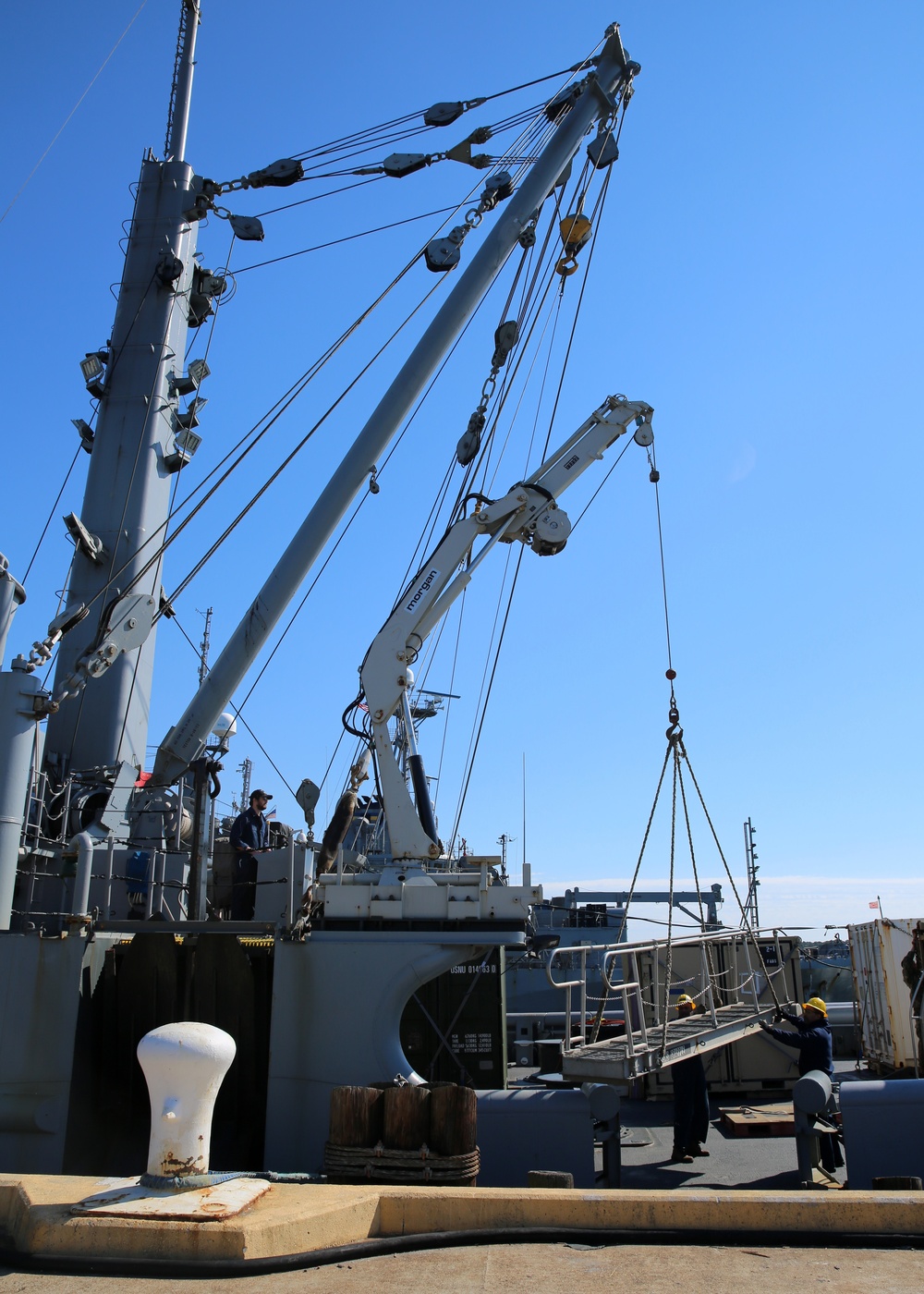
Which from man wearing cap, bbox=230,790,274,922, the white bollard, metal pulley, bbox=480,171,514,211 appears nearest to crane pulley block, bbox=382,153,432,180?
metal pulley, bbox=480,171,514,211

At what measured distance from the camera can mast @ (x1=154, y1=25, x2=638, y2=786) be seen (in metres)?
12.7

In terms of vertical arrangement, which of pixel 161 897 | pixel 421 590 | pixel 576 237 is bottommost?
pixel 161 897

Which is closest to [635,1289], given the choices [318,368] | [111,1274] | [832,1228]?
[832,1228]

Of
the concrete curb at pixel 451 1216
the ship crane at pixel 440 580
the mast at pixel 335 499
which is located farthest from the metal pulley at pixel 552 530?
the concrete curb at pixel 451 1216

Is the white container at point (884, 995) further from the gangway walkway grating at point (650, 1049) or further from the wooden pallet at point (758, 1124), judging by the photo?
the gangway walkway grating at point (650, 1049)

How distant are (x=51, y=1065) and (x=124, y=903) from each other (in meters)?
3.02

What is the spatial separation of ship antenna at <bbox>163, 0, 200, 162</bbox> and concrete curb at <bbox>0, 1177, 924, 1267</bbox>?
16489mm

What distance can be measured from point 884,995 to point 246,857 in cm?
985

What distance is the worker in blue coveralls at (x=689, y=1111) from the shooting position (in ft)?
28.5

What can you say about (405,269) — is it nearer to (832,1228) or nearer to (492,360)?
(492,360)

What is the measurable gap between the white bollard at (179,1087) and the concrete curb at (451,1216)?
36 cm

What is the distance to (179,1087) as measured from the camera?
4.14m

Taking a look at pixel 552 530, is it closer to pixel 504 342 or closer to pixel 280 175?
pixel 504 342

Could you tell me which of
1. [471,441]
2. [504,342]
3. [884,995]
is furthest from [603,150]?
[884,995]
